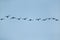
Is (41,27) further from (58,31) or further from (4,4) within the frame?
(4,4)

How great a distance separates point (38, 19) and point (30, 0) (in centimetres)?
34

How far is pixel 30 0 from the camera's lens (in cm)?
117

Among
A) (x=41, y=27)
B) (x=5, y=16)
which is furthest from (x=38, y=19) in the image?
(x=5, y=16)

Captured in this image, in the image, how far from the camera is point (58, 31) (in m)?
1.13

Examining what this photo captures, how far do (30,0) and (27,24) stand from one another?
395 millimetres

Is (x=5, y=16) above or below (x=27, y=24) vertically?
above

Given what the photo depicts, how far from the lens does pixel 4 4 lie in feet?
3.83

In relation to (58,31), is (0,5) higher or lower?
higher

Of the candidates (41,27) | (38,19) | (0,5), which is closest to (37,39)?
(41,27)

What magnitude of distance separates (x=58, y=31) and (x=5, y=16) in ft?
2.90

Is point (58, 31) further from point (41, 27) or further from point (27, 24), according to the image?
point (27, 24)

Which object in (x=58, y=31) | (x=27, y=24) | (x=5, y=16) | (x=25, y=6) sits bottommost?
(x=58, y=31)

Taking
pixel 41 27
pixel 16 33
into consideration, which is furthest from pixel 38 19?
pixel 16 33

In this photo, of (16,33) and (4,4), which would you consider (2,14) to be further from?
(16,33)
